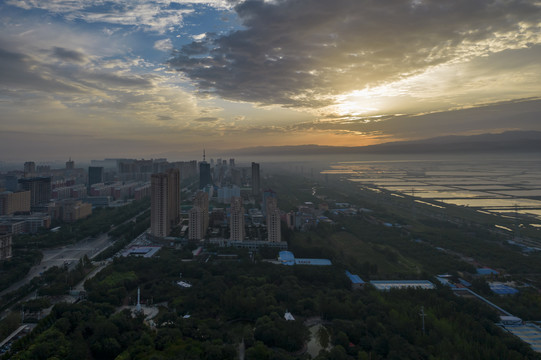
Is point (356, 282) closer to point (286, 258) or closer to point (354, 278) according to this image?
point (354, 278)

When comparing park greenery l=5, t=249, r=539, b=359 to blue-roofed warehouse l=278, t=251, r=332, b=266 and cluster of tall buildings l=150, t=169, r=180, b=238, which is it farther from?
cluster of tall buildings l=150, t=169, r=180, b=238

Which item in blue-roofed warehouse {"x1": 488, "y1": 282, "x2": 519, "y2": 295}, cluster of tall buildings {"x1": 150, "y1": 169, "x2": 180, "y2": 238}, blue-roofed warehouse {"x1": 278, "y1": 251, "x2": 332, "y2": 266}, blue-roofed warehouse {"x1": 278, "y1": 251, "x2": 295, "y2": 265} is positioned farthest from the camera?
cluster of tall buildings {"x1": 150, "y1": 169, "x2": 180, "y2": 238}

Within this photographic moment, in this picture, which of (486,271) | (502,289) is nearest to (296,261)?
(502,289)

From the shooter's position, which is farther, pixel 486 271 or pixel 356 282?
pixel 486 271

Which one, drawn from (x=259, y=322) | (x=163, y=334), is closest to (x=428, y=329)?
(x=259, y=322)

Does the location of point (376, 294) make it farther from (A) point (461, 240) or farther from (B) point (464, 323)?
(A) point (461, 240)

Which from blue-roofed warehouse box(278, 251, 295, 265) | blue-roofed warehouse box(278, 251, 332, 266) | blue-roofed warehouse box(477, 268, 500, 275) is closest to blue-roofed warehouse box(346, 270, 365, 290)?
blue-roofed warehouse box(278, 251, 332, 266)

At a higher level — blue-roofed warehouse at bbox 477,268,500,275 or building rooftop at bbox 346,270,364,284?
building rooftop at bbox 346,270,364,284

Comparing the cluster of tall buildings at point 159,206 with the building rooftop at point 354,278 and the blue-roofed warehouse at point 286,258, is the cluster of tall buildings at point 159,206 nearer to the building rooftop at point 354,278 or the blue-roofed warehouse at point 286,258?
the blue-roofed warehouse at point 286,258

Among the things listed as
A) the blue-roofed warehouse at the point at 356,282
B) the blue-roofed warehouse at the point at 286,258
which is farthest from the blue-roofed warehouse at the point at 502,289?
the blue-roofed warehouse at the point at 286,258

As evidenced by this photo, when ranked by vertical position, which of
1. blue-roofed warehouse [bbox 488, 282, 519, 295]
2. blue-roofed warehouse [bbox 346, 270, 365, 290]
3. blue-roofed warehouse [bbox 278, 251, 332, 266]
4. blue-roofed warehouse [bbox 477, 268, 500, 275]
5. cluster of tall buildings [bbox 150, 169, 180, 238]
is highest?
cluster of tall buildings [bbox 150, 169, 180, 238]

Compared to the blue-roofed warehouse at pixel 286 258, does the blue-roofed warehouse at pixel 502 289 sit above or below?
below
